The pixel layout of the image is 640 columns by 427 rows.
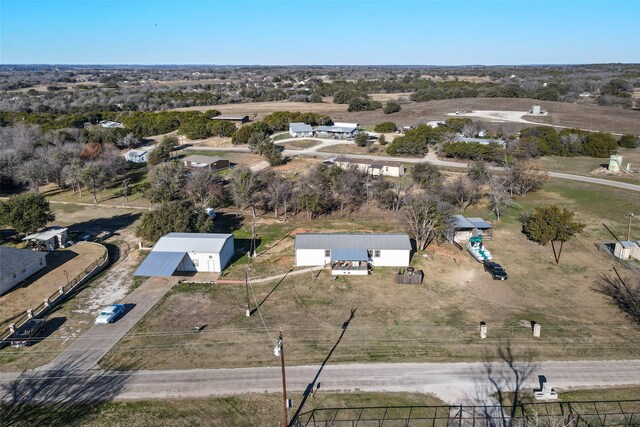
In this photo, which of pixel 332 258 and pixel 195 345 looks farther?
pixel 332 258

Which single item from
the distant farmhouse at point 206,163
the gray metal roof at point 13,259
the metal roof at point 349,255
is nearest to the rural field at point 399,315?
the metal roof at point 349,255

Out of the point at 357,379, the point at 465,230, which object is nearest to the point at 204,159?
the point at 465,230

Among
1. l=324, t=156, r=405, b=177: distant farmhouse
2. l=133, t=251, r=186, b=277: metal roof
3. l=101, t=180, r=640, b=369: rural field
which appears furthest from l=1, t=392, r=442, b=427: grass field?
l=324, t=156, r=405, b=177: distant farmhouse

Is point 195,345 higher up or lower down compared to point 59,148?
lower down

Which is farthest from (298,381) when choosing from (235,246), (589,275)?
(589,275)

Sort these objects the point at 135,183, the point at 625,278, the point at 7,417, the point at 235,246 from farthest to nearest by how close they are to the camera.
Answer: the point at 135,183 < the point at 235,246 < the point at 625,278 < the point at 7,417

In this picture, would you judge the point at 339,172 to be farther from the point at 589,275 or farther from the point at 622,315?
the point at 622,315

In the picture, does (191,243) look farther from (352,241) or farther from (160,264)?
(352,241)
